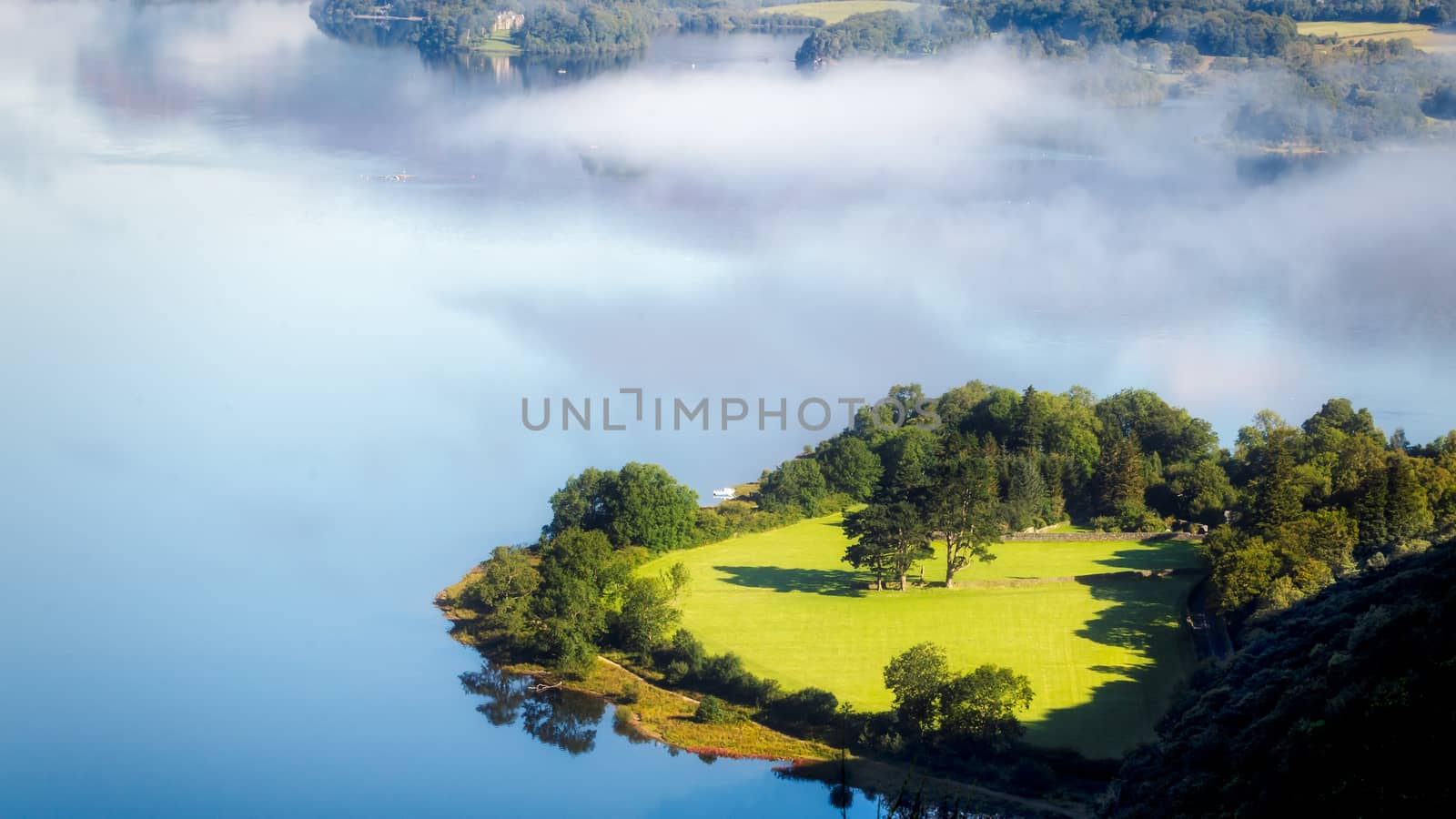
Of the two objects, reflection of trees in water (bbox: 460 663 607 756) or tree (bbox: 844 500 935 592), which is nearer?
reflection of trees in water (bbox: 460 663 607 756)

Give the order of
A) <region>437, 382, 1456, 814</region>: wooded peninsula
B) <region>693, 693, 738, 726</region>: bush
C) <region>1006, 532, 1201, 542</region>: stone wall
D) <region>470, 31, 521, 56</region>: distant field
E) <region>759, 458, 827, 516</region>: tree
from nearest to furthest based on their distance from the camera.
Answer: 1. <region>437, 382, 1456, 814</region>: wooded peninsula
2. <region>693, 693, 738, 726</region>: bush
3. <region>1006, 532, 1201, 542</region>: stone wall
4. <region>759, 458, 827, 516</region>: tree
5. <region>470, 31, 521, 56</region>: distant field

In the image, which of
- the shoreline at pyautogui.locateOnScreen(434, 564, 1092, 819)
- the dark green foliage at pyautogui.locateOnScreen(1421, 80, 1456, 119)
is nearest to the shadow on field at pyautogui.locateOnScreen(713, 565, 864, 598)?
the shoreline at pyautogui.locateOnScreen(434, 564, 1092, 819)

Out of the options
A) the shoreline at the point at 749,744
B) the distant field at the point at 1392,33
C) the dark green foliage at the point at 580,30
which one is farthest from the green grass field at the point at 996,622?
the dark green foliage at the point at 580,30

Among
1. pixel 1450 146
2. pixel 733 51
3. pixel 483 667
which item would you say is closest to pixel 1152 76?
pixel 1450 146

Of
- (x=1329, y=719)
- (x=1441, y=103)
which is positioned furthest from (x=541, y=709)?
(x=1441, y=103)

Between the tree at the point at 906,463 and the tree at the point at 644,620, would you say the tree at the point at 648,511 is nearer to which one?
the tree at the point at 644,620

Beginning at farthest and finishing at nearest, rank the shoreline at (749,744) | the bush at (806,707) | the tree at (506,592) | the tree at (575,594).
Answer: the tree at (506,592) → the tree at (575,594) → the bush at (806,707) → the shoreline at (749,744)

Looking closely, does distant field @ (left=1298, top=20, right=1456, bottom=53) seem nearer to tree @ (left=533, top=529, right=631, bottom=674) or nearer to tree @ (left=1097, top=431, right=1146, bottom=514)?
tree @ (left=1097, top=431, right=1146, bottom=514)
